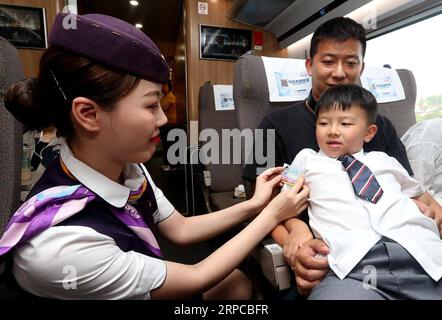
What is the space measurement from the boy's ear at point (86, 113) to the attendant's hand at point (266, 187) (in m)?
0.59

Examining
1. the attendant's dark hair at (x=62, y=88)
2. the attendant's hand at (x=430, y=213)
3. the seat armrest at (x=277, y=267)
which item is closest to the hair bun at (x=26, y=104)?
the attendant's dark hair at (x=62, y=88)

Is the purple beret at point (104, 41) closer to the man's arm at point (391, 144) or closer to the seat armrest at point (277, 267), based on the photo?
the seat armrest at point (277, 267)

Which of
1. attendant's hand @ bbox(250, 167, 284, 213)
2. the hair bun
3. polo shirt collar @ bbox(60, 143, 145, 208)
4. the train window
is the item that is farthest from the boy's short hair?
the train window

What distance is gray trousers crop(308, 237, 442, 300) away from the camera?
1.98 feet

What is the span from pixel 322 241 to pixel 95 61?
0.72m

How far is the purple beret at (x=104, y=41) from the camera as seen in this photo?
1.73 feet

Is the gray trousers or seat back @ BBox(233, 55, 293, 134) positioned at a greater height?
seat back @ BBox(233, 55, 293, 134)

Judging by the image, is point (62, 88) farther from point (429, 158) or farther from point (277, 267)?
point (429, 158)

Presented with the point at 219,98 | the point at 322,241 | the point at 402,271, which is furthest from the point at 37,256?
the point at 219,98

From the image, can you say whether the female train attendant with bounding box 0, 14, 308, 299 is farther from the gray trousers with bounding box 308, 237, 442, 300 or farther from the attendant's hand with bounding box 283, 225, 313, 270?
the gray trousers with bounding box 308, 237, 442, 300

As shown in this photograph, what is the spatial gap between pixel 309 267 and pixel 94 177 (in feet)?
1.92

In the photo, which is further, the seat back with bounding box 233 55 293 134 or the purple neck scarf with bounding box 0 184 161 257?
the seat back with bounding box 233 55 293 134

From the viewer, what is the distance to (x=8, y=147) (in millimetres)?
778

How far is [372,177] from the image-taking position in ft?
2.56
